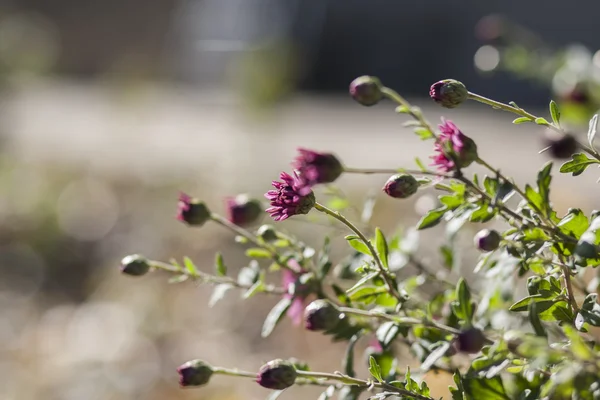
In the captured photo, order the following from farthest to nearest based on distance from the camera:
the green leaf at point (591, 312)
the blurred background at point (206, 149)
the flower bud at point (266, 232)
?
the blurred background at point (206, 149) → the flower bud at point (266, 232) → the green leaf at point (591, 312)

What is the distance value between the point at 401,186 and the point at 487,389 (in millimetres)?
115

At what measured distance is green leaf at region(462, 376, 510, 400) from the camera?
427 mm

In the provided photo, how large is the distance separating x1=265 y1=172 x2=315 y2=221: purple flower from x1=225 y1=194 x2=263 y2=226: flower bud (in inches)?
5.8

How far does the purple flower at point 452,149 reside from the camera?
44 cm

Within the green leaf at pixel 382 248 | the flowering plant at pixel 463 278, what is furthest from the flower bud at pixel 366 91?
the green leaf at pixel 382 248

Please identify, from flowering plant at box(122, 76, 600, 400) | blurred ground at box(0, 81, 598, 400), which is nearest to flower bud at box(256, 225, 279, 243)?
flowering plant at box(122, 76, 600, 400)

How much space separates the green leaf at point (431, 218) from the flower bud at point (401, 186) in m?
0.03

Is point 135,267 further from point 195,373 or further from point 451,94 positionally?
point 451,94

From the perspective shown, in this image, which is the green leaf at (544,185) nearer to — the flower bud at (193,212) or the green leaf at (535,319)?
the green leaf at (535,319)

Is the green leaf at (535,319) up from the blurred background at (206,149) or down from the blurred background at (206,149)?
up

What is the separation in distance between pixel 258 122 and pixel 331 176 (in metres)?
2.38

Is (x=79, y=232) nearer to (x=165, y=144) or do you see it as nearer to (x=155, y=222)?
(x=155, y=222)

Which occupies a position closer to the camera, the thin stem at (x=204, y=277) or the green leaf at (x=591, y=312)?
the green leaf at (x=591, y=312)

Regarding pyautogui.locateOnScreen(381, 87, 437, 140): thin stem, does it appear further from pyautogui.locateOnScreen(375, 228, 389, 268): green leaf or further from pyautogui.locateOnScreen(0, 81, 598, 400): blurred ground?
pyautogui.locateOnScreen(0, 81, 598, 400): blurred ground
